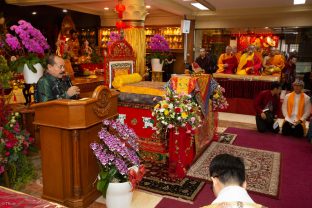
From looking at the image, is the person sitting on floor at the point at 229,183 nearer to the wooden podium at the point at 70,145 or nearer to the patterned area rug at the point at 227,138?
the wooden podium at the point at 70,145

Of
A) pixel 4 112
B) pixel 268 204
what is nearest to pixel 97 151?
pixel 4 112

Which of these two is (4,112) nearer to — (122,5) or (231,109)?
(122,5)

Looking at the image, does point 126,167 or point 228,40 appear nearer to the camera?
point 126,167

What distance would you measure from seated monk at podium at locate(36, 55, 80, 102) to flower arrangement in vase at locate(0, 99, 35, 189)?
0.40 meters

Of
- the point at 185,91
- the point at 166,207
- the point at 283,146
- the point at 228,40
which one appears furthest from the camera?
the point at 228,40

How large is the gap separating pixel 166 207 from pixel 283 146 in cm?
276

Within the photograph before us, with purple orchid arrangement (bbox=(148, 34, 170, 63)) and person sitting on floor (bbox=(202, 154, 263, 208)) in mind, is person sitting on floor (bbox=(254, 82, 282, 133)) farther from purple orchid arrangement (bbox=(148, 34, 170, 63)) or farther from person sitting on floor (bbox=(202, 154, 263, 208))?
person sitting on floor (bbox=(202, 154, 263, 208))

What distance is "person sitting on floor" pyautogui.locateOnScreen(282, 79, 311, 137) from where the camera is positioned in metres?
5.18

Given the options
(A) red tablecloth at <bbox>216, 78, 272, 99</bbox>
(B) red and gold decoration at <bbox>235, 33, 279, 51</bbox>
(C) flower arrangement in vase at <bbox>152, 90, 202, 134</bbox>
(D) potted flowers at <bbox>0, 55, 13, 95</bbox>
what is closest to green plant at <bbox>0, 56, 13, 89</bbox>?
(D) potted flowers at <bbox>0, 55, 13, 95</bbox>

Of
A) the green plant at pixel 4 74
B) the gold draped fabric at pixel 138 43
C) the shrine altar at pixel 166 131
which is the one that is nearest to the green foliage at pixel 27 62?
the green plant at pixel 4 74

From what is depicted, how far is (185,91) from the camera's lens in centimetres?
349

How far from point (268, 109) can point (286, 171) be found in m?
1.94

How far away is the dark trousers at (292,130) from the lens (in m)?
5.18

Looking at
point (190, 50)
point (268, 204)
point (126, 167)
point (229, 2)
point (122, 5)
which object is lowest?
point (268, 204)
